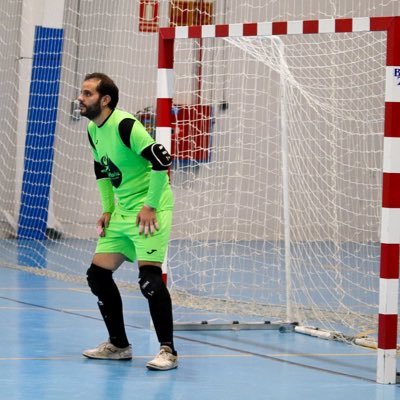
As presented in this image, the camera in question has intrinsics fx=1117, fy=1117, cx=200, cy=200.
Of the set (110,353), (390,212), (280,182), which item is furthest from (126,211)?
(280,182)

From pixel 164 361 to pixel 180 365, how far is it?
0.92 ft

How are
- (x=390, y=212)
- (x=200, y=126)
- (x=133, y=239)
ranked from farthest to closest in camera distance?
(x=200, y=126) → (x=133, y=239) → (x=390, y=212)

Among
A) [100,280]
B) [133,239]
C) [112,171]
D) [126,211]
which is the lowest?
[100,280]

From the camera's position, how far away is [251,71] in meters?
16.6

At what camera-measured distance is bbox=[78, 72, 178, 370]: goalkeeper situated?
6617 millimetres

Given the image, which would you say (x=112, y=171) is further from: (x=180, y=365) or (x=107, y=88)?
(x=180, y=365)

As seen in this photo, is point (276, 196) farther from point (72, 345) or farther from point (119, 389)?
point (119, 389)

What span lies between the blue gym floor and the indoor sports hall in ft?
0.07

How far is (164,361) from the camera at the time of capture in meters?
6.64

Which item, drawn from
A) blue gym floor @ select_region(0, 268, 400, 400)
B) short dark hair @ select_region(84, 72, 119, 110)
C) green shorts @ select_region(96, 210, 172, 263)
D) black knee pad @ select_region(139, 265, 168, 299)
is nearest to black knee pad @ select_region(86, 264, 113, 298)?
green shorts @ select_region(96, 210, 172, 263)

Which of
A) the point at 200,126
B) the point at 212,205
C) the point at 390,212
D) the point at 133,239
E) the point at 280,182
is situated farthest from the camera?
the point at 280,182

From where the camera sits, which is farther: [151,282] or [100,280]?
[100,280]

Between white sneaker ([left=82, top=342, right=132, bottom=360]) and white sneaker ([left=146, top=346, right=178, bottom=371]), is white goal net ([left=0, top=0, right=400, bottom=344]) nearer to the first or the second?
white sneaker ([left=82, top=342, right=132, bottom=360])

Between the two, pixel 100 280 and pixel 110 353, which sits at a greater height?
pixel 100 280
